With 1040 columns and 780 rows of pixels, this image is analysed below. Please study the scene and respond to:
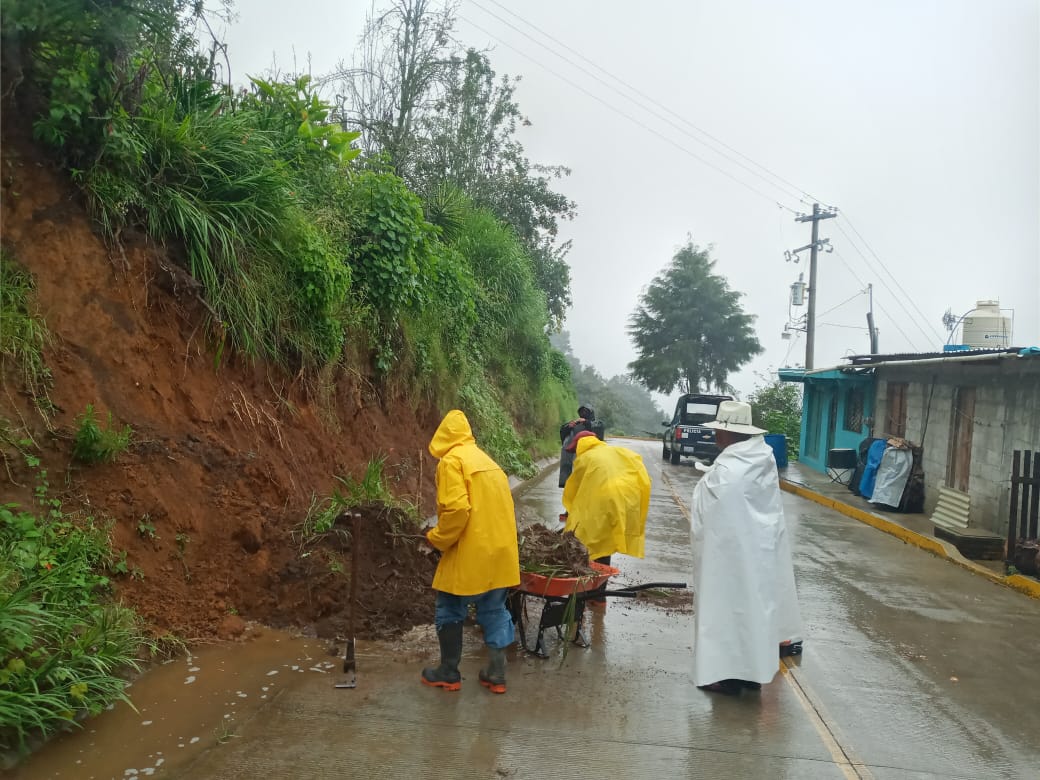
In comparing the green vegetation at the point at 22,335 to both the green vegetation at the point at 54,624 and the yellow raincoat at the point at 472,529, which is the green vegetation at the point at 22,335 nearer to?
the green vegetation at the point at 54,624

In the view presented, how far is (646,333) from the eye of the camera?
5056cm

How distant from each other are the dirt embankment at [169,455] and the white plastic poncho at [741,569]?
226cm

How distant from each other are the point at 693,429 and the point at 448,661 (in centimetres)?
2049

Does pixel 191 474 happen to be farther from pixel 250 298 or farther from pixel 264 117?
pixel 264 117

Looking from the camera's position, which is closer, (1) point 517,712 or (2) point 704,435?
(1) point 517,712

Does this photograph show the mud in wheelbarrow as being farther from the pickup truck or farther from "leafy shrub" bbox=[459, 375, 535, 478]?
the pickup truck

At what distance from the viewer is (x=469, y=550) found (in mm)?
5145

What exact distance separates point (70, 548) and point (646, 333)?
1851 inches

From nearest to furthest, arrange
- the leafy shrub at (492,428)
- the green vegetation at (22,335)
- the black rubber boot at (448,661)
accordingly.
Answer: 1. the black rubber boot at (448,661)
2. the green vegetation at (22,335)
3. the leafy shrub at (492,428)

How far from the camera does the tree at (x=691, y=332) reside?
162ft

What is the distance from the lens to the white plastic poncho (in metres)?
5.45

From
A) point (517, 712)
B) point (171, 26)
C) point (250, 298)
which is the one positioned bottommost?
point (517, 712)

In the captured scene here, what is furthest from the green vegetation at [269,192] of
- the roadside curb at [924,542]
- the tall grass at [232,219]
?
the roadside curb at [924,542]

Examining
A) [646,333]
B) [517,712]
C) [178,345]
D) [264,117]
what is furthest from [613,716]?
[646,333]
